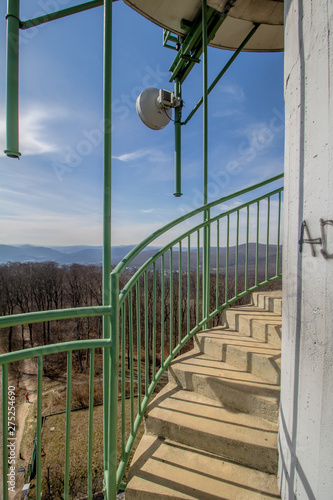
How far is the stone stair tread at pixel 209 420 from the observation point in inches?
60.2

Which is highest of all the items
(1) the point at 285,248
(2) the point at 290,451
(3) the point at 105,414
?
(1) the point at 285,248

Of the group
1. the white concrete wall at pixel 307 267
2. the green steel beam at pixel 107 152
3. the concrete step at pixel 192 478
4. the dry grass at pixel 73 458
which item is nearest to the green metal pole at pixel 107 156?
the green steel beam at pixel 107 152

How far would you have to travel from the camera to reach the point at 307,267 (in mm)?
1117

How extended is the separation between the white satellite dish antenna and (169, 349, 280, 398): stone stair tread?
2721 millimetres

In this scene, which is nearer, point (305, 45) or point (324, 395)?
point (324, 395)

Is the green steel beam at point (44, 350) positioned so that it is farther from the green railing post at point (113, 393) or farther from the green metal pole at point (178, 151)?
the green metal pole at point (178, 151)

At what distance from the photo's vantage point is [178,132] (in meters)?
3.37

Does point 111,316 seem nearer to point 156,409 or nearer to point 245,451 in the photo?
point 156,409

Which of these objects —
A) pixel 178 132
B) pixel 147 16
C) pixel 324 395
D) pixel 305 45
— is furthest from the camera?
pixel 178 132

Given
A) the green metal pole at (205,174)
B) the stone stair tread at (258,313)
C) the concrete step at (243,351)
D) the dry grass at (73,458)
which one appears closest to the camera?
the concrete step at (243,351)

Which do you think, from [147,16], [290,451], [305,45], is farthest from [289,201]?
[147,16]

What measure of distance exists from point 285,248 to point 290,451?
41.1 inches

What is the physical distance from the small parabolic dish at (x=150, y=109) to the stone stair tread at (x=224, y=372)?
2.71m

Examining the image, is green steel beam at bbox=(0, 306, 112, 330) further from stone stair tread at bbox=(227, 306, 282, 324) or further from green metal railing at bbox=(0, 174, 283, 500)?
stone stair tread at bbox=(227, 306, 282, 324)
